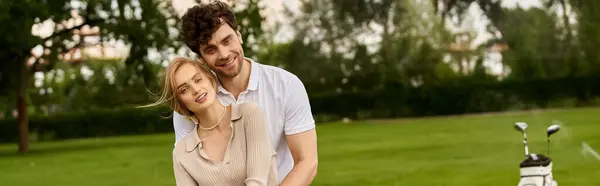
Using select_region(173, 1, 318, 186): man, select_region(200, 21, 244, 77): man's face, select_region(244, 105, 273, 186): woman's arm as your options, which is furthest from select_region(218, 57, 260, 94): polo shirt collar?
select_region(244, 105, 273, 186): woman's arm

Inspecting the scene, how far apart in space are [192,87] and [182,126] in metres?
0.34

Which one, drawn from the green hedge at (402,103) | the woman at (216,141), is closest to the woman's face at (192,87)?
the woman at (216,141)

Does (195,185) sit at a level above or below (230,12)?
below

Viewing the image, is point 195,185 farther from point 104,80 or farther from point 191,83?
point 104,80

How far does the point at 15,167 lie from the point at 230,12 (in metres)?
19.6

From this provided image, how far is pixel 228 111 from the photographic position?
14.4ft

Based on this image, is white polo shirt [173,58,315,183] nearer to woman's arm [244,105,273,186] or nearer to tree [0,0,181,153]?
woman's arm [244,105,273,186]

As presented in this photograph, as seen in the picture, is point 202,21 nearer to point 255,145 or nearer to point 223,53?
point 223,53

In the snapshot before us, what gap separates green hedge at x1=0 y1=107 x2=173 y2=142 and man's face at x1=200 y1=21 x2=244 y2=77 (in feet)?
126

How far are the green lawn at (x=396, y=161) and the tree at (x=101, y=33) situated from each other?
2485mm

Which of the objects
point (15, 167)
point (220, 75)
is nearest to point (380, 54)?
point (15, 167)

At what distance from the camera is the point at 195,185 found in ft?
14.3

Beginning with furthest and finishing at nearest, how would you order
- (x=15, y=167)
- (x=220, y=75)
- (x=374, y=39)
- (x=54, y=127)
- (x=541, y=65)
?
1. (x=374, y=39)
2. (x=541, y=65)
3. (x=54, y=127)
4. (x=15, y=167)
5. (x=220, y=75)

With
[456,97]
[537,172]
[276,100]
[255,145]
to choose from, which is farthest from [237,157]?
[456,97]
